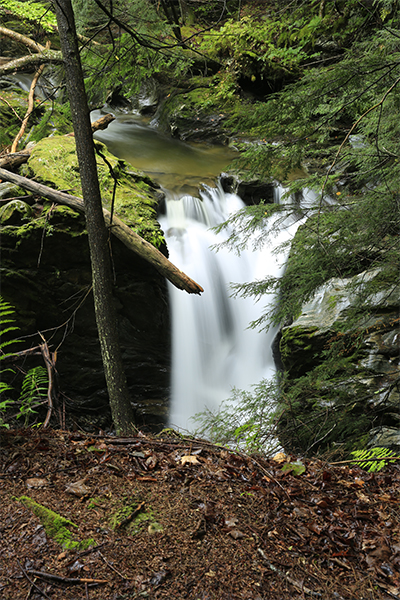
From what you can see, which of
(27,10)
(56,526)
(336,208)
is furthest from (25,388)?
(27,10)

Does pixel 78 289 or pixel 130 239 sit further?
pixel 78 289

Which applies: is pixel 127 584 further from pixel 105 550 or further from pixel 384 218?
pixel 384 218

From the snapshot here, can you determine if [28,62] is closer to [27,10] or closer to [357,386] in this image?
[357,386]

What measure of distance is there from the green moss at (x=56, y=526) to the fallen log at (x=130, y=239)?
2793mm

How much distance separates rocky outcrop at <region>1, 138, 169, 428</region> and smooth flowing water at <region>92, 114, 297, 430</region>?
445 millimetres

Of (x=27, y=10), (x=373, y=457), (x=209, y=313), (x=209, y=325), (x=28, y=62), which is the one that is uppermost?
(x=27, y=10)

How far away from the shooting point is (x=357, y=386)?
441cm

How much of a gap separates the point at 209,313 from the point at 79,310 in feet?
10.0

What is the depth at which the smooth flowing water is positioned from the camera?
25.5ft

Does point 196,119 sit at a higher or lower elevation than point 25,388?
higher

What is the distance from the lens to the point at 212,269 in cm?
855

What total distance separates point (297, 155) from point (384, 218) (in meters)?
1.16

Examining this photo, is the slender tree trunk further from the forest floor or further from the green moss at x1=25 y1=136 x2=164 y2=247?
the green moss at x1=25 y1=136 x2=164 y2=247

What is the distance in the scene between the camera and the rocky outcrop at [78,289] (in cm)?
553
